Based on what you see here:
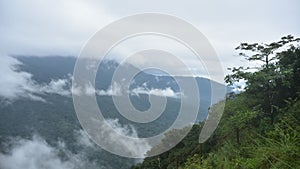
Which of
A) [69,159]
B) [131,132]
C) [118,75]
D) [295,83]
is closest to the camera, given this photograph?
[118,75]

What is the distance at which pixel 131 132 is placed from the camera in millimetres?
69938

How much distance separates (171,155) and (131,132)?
176 ft

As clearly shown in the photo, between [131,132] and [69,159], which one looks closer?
[131,132]

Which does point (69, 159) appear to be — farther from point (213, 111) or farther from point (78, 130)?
point (213, 111)

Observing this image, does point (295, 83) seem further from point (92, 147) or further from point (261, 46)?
point (92, 147)

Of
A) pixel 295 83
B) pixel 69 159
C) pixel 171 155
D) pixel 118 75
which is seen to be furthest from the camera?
pixel 69 159

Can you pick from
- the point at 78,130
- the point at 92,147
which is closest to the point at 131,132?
the point at 92,147

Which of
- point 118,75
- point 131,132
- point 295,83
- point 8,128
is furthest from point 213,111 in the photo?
point 8,128

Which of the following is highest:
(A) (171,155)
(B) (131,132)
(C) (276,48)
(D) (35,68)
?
(D) (35,68)

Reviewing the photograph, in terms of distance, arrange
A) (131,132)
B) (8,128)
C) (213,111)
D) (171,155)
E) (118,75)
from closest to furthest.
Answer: (118,75), (213,111), (171,155), (131,132), (8,128)

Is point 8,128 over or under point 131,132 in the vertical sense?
over

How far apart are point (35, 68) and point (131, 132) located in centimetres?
13148

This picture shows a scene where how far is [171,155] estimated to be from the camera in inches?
674

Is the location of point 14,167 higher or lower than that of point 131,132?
lower
